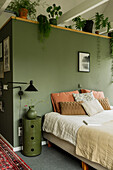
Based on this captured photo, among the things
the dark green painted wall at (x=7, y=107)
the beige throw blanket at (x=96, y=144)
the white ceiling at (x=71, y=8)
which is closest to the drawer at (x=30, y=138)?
the dark green painted wall at (x=7, y=107)

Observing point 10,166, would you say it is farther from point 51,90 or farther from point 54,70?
point 54,70

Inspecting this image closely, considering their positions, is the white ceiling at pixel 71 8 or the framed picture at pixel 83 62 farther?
the framed picture at pixel 83 62

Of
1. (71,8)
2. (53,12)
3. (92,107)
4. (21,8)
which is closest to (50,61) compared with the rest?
(53,12)

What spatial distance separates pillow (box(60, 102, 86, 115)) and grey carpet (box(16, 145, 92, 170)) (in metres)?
0.74

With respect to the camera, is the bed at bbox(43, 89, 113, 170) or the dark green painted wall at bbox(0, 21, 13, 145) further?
the dark green painted wall at bbox(0, 21, 13, 145)

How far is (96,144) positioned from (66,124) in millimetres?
710

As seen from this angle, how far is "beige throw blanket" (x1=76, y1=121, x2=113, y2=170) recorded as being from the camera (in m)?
2.00

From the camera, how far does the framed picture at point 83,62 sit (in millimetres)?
4004

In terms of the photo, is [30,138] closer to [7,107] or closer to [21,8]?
[7,107]

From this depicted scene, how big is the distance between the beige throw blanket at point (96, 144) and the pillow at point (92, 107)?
85 centimetres

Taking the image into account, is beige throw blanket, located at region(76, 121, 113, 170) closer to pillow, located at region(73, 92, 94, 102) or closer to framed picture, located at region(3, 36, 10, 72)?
pillow, located at region(73, 92, 94, 102)

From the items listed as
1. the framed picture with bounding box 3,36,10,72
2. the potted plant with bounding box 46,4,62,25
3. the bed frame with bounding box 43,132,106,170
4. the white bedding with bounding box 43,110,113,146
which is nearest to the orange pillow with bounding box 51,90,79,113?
the white bedding with bounding box 43,110,113,146

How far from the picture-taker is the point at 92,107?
11.0 ft

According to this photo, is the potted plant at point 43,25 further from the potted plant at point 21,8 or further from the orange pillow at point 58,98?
the orange pillow at point 58,98
